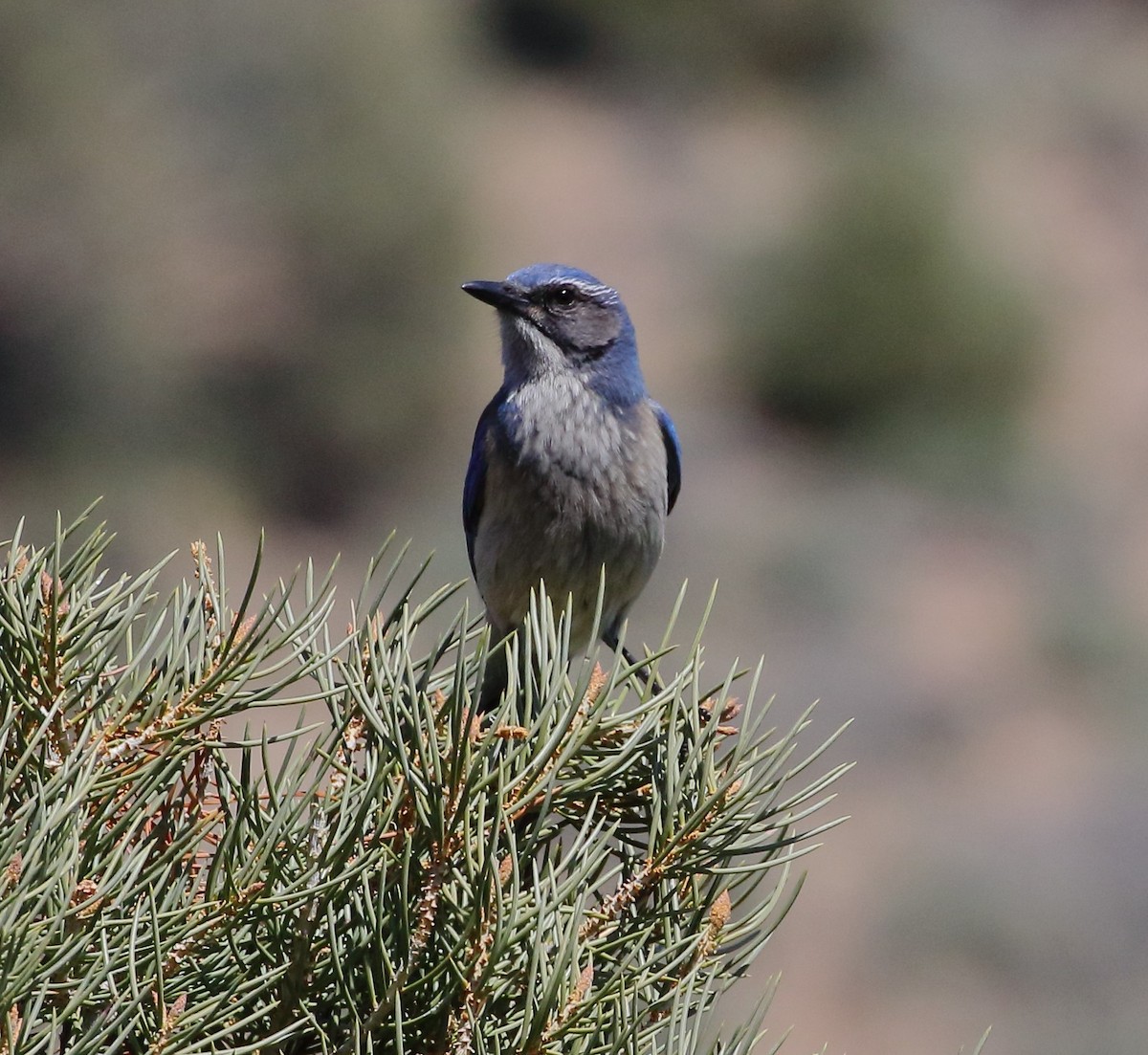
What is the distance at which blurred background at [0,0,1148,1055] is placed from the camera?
1492 cm

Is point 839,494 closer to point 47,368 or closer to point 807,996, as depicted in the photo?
point 807,996

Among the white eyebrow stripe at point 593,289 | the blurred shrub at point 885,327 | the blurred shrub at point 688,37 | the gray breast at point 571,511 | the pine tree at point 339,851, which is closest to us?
the pine tree at point 339,851

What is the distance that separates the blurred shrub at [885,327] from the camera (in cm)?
2319

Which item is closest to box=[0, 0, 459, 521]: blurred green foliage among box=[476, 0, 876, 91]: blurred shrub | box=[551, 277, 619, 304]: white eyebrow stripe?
box=[476, 0, 876, 91]: blurred shrub

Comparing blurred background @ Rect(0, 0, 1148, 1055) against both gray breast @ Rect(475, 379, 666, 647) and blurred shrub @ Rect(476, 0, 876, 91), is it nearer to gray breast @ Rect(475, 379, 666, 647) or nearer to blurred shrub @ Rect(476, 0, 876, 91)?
blurred shrub @ Rect(476, 0, 876, 91)

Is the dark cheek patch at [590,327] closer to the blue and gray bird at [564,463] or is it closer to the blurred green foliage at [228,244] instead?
the blue and gray bird at [564,463]

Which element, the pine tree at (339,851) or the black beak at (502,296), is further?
the black beak at (502,296)

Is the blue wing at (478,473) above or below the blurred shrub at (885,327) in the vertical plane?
below

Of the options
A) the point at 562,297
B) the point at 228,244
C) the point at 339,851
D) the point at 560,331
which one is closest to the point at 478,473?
the point at 560,331

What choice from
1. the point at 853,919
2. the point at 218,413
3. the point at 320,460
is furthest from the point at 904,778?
the point at 218,413

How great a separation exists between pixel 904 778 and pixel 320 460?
34.2 ft

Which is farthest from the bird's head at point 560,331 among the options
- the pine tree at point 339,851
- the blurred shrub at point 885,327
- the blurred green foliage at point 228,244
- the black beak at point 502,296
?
the blurred shrub at point 885,327

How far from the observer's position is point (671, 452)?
5328 millimetres

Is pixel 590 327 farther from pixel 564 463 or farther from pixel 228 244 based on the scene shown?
pixel 228 244
